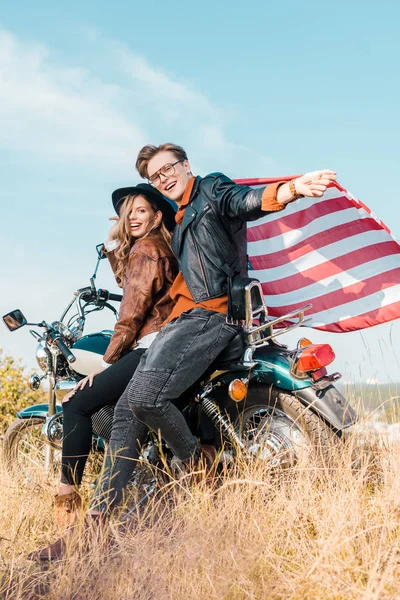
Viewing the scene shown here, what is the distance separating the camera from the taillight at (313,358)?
3531 mm

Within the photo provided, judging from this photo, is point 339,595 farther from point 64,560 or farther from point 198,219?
point 198,219

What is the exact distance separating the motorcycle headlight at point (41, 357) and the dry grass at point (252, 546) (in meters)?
1.22

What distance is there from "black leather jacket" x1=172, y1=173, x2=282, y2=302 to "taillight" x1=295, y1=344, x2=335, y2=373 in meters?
0.54

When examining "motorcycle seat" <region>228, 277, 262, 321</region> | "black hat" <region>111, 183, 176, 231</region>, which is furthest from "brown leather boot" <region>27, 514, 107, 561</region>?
"black hat" <region>111, 183, 176, 231</region>

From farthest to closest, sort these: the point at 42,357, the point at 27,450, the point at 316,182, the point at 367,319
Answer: the point at 27,450 → the point at 367,319 → the point at 42,357 → the point at 316,182

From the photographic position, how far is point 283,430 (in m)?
3.67

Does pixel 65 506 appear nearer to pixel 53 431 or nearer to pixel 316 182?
pixel 53 431

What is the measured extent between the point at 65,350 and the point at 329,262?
2.14m

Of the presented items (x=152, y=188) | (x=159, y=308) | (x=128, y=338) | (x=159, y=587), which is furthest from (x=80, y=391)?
(x=159, y=587)

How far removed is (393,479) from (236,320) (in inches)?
44.0

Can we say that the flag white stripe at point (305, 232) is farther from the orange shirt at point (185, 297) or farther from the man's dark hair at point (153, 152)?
the orange shirt at point (185, 297)

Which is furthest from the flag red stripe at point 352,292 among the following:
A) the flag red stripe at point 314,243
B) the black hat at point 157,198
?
the black hat at point 157,198

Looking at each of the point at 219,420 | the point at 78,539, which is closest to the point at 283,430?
the point at 219,420

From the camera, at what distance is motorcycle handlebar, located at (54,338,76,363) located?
14.0 feet
